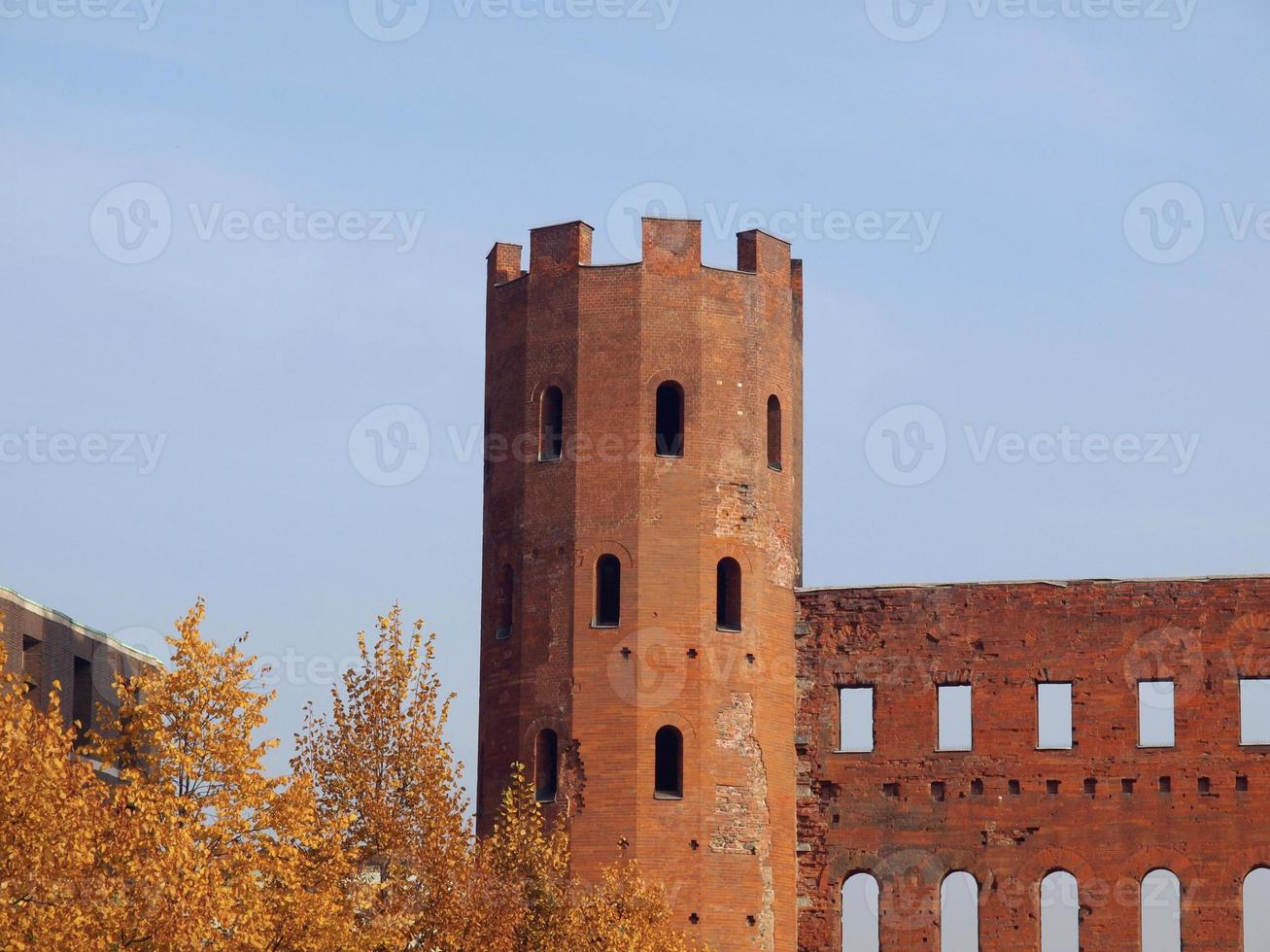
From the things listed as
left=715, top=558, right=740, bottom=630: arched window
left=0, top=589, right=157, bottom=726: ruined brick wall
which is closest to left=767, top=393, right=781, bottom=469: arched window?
left=715, top=558, right=740, bottom=630: arched window

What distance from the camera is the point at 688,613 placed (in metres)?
42.3

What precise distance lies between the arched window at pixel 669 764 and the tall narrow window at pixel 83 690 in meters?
10.0

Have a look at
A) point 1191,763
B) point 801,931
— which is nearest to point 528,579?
point 801,931

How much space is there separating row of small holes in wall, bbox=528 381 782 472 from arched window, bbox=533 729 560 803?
5.06 m

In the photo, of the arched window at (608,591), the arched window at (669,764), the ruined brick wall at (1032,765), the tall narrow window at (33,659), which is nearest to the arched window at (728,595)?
the arched window at (608,591)

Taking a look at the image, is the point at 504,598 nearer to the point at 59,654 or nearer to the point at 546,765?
the point at 546,765

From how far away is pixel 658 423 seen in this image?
144 feet

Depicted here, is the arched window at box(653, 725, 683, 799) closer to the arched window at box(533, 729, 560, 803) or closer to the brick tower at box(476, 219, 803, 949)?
the brick tower at box(476, 219, 803, 949)

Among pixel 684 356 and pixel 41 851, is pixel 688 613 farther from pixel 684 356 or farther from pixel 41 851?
pixel 41 851

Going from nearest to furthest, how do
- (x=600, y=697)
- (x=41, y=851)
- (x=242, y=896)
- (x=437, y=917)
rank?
(x=41, y=851), (x=242, y=896), (x=437, y=917), (x=600, y=697)

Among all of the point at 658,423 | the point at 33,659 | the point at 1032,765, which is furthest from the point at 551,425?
the point at 1032,765

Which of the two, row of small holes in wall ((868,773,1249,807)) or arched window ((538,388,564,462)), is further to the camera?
arched window ((538,388,564,462))

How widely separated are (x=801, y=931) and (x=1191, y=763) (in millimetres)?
7583

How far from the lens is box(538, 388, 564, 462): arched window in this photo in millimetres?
43688
